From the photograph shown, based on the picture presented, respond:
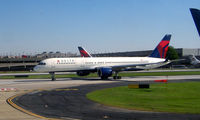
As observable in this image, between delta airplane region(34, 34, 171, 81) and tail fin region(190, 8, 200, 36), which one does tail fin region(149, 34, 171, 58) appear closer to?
delta airplane region(34, 34, 171, 81)

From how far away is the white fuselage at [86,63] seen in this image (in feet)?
151

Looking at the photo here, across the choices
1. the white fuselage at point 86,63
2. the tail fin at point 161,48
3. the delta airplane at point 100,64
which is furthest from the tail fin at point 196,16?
the tail fin at point 161,48

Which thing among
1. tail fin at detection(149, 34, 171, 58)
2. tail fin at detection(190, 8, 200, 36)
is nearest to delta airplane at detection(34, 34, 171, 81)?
tail fin at detection(149, 34, 171, 58)

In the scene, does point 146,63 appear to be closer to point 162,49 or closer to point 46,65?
point 162,49

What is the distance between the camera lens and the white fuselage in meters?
45.9

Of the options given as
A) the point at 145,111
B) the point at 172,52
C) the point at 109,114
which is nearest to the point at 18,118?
the point at 109,114

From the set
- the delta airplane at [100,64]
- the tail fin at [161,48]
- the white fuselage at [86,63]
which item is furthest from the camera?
the tail fin at [161,48]

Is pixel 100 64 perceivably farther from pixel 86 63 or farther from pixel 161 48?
pixel 161 48

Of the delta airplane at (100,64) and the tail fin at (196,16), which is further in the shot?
the delta airplane at (100,64)

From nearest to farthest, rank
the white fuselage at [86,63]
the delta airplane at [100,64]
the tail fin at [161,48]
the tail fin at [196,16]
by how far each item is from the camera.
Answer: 1. the tail fin at [196,16]
2. the white fuselage at [86,63]
3. the delta airplane at [100,64]
4. the tail fin at [161,48]

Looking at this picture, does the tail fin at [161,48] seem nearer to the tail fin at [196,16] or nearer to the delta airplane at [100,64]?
the delta airplane at [100,64]

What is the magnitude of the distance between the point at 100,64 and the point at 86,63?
302 centimetres

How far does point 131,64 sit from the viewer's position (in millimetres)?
52094

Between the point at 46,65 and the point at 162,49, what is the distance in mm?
25282
